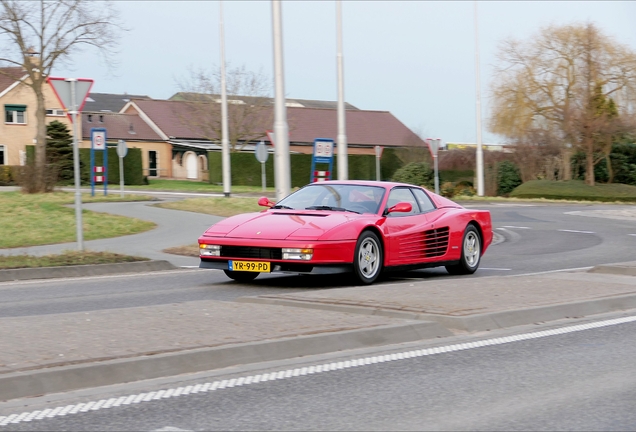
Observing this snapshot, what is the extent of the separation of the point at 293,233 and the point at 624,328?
13.9ft

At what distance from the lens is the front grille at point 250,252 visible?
1102 centimetres

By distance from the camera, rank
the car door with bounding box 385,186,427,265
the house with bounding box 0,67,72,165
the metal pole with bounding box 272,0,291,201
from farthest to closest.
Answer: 1. the house with bounding box 0,67,72,165
2. the metal pole with bounding box 272,0,291,201
3. the car door with bounding box 385,186,427,265

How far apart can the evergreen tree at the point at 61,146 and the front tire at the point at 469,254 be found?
4410 centimetres

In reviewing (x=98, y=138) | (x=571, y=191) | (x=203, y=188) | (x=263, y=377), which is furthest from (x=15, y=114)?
(x=263, y=377)

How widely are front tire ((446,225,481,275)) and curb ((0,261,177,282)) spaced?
15.0 ft

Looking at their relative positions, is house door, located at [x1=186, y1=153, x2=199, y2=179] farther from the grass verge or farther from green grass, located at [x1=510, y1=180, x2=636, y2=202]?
the grass verge

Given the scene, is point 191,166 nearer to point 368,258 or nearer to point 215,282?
point 215,282

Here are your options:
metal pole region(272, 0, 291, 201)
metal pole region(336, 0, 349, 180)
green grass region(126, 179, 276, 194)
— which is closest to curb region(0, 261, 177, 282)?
metal pole region(272, 0, 291, 201)

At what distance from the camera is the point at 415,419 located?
16.5ft

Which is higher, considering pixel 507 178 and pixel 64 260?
pixel 507 178

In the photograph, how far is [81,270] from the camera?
13.6 m

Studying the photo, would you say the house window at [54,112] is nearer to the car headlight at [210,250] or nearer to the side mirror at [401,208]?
the car headlight at [210,250]

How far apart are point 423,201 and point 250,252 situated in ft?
10.0

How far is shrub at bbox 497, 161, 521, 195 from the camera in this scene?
175ft
